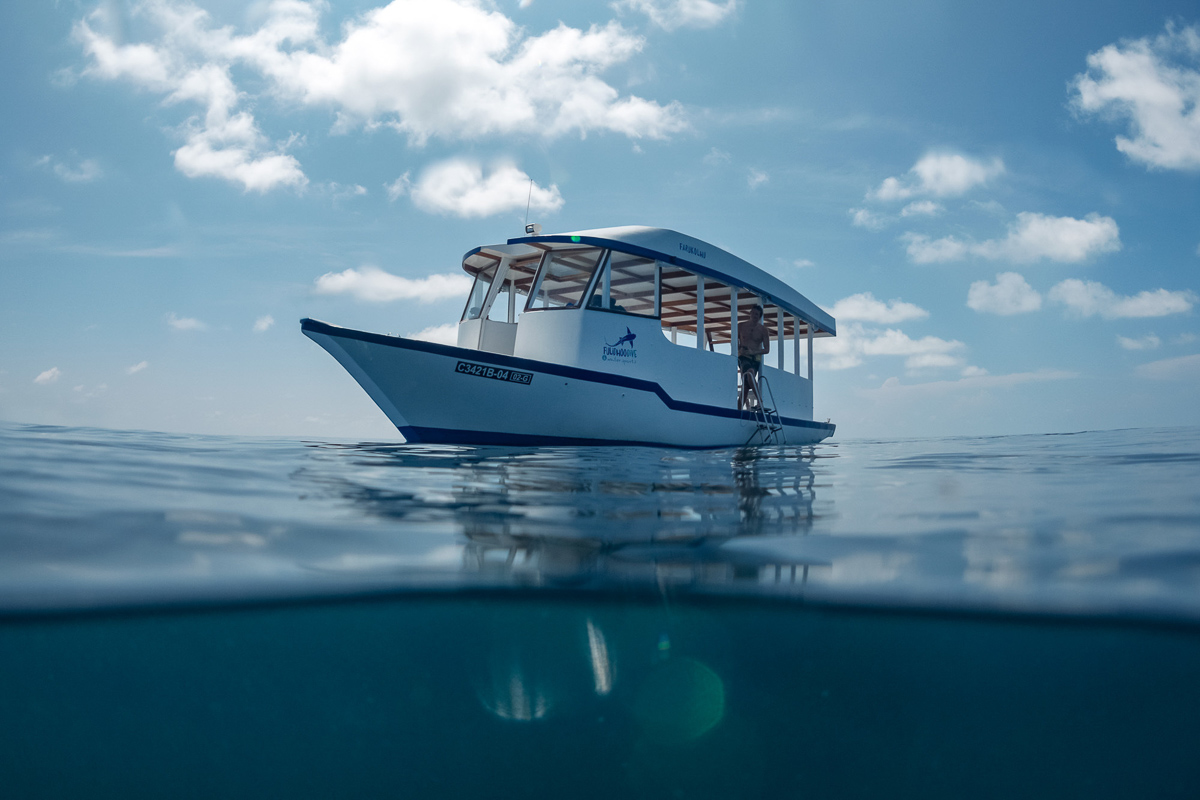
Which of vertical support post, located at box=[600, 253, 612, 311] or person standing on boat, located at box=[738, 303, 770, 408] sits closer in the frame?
vertical support post, located at box=[600, 253, 612, 311]

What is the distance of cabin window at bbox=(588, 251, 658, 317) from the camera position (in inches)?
352

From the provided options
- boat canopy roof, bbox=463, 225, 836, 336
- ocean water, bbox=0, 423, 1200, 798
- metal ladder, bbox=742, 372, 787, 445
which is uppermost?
boat canopy roof, bbox=463, 225, 836, 336

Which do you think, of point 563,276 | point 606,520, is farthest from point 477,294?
point 606,520

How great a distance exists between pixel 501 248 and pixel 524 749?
28.2ft

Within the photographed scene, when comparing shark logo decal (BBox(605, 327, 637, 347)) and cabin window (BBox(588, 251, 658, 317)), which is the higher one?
cabin window (BBox(588, 251, 658, 317))

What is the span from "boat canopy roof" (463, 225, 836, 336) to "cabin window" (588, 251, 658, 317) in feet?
0.79

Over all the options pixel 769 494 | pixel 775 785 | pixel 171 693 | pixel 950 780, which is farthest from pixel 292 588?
pixel 769 494

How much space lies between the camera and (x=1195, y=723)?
1267mm

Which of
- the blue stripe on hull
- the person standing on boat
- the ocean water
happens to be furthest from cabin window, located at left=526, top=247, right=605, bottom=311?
the ocean water

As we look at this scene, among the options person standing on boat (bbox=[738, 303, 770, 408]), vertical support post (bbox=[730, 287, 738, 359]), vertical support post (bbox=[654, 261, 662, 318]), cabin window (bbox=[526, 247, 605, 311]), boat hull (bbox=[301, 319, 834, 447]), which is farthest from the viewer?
person standing on boat (bbox=[738, 303, 770, 408])

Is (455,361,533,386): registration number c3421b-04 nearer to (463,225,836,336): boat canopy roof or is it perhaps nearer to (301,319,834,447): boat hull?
(301,319,834,447): boat hull

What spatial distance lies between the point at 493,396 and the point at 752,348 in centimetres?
499

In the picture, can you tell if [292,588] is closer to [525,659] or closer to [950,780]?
[525,659]

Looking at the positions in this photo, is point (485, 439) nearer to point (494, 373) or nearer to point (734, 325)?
point (494, 373)
